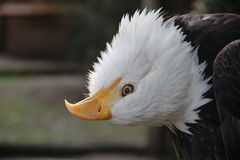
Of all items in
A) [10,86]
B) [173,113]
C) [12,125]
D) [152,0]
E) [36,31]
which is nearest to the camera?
[173,113]

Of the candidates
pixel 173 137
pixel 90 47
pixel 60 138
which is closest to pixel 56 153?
pixel 60 138

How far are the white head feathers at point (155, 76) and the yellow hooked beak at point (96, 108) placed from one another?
14mm

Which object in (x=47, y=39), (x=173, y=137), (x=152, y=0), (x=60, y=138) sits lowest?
(x=173, y=137)

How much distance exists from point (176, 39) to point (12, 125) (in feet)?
14.9

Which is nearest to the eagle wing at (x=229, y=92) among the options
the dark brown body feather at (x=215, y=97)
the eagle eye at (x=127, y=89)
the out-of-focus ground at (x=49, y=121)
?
the dark brown body feather at (x=215, y=97)

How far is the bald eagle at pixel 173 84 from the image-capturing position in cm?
164

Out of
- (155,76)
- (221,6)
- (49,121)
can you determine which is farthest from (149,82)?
(49,121)

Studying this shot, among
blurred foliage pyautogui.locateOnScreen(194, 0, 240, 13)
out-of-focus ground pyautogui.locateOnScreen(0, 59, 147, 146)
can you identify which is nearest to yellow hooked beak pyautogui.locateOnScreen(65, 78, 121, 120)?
blurred foliage pyautogui.locateOnScreen(194, 0, 240, 13)

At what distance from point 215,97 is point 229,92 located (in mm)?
48

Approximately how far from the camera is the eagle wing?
5.18 ft

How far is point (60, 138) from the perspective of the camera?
5.73 meters

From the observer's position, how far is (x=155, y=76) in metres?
1.64

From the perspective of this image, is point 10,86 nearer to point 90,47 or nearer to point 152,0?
point 90,47

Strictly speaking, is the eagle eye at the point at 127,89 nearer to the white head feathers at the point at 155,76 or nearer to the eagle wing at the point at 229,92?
the white head feathers at the point at 155,76
